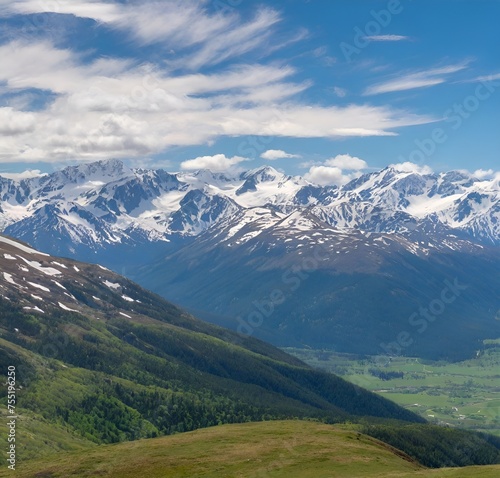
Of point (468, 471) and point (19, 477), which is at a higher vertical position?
point (468, 471)

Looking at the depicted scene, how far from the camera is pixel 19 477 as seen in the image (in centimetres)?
19988

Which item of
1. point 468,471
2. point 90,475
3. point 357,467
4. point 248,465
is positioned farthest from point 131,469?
point 468,471

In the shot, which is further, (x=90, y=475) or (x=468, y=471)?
(x=90, y=475)

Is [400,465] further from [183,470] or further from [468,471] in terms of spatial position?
[183,470]

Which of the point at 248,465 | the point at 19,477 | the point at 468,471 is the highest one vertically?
the point at 468,471

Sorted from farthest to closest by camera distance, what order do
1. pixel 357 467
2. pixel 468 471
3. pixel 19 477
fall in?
1. pixel 19 477
2. pixel 357 467
3. pixel 468 471

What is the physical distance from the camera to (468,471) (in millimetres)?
169375

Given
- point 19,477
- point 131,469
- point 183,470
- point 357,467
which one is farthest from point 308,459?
point 19,477

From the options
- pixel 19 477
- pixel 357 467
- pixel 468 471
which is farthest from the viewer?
pixel 19 477

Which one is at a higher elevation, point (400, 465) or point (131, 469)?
point (400, 465)

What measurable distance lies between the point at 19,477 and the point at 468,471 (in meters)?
119

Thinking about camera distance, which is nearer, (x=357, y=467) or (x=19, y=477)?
(x=357, y=467)

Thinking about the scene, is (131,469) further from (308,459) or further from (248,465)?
(308,459)

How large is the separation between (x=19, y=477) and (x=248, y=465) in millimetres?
63815
